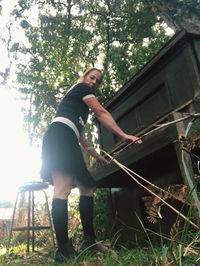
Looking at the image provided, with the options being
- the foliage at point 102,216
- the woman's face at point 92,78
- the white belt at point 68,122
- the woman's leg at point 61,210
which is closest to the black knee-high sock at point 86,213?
the woman's leg at point 61,210

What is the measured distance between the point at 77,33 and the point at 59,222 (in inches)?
419

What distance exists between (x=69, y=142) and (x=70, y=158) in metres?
0.17

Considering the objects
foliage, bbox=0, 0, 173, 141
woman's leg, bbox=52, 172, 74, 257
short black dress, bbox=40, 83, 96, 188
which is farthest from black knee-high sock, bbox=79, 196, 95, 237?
foliage, bbox=0, 0, 173, 141

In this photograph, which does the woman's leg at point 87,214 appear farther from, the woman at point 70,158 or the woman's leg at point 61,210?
the woman's leg at point 61,210

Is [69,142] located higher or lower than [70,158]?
higher

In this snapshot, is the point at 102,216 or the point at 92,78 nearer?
the point at 92,78

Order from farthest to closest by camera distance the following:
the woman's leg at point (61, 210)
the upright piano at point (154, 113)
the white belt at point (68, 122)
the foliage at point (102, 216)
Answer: the foliage at point (102, 216) → the upright piano at point (154, 113) → the white belt at point (68, 122) → the woman's leg at point (61, 210)

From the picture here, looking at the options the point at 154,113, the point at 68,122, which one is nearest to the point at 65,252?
the point at 68,122

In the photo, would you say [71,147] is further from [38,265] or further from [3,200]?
[3,200]

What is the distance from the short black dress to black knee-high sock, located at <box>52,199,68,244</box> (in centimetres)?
30

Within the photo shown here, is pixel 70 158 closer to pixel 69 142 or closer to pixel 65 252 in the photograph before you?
pixel 69 142

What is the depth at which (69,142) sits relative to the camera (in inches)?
136

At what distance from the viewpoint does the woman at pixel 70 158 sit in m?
3.24

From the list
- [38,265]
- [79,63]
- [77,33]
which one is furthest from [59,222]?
[79,63]
